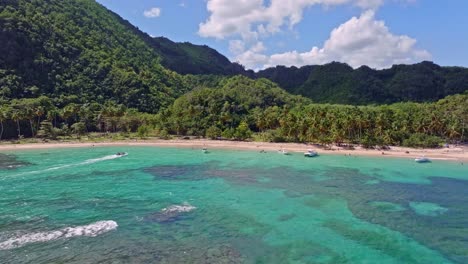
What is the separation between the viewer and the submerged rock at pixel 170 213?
3709 centimetres

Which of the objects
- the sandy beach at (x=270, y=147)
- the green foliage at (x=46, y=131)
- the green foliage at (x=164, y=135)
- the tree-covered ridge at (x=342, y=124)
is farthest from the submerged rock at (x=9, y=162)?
the tree-covered ridge at (x=342, y=124)

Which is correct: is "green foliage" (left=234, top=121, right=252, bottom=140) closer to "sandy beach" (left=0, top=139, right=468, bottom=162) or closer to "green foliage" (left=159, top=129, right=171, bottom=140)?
"sandy beach" (left=0, top=139, right=468, bottom=162)

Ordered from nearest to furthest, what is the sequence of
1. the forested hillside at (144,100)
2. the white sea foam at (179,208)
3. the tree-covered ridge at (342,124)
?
the white sea foam at (179,208), the tree-covered ridge at (342,124), the forested hillside at (144,100)

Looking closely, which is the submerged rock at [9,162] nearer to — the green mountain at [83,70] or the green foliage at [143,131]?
the green foliage at [143,131]

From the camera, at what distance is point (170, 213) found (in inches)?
1549

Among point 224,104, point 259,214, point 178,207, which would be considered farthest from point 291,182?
point 224,104

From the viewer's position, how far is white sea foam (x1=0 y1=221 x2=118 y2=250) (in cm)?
3045

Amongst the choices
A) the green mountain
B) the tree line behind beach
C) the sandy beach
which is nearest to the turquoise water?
the sandy beach

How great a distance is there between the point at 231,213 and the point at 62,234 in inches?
669

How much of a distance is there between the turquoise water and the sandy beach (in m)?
11.6

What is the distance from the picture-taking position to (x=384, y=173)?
214 ft

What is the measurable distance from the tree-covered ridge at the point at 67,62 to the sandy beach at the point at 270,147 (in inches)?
1683

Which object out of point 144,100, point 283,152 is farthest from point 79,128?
point 283,152

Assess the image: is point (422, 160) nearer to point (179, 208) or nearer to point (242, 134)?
point (242, 134)
